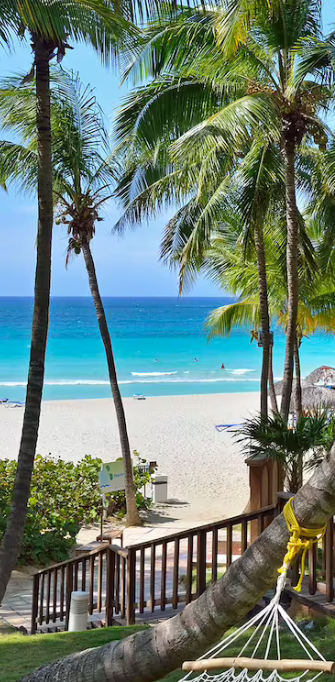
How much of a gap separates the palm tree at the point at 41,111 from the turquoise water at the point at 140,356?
32170mm

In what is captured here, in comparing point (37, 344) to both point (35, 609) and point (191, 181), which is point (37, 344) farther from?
point (191, 181)

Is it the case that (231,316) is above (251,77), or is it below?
below

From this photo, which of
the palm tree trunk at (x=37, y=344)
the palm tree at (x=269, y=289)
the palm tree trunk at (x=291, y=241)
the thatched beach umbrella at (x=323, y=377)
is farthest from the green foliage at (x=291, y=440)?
the thatched beach umbrella at (x=323, y=377)

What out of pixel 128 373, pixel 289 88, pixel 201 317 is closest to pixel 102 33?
pixel 289 88

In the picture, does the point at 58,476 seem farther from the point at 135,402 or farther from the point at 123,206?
the point at 135,402

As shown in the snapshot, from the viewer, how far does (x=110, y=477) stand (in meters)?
10.4

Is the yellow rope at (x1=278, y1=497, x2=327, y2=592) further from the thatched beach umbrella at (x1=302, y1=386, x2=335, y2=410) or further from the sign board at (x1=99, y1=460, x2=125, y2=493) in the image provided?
the thatched beach umbrella at (x1=302, y1=386, x2=335, y2=410)

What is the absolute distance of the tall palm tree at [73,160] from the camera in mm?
9219

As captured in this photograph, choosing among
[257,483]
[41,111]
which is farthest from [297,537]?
[41,111]

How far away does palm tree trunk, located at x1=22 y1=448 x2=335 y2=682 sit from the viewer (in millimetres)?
2615

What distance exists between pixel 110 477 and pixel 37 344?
5.57 meters

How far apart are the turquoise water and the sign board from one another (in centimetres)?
2685

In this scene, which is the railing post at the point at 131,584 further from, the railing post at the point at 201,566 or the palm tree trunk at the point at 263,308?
the palm tree trunk at the point at 263,308

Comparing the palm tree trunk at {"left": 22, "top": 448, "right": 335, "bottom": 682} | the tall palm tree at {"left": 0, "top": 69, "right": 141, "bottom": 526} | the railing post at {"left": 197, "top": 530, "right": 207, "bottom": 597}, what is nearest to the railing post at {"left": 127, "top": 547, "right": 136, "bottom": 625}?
the railing post at {"left": 197, "top": 530, "right": 207, "bottom": 597}
